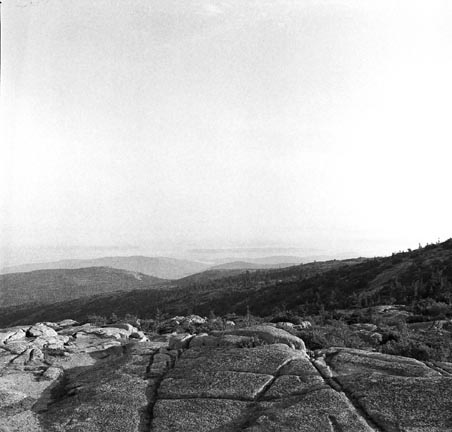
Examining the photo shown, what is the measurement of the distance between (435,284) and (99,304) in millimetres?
65844

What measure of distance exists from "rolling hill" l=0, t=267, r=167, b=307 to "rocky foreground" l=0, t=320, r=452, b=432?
119918 millimetres

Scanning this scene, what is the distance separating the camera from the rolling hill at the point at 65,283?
140m

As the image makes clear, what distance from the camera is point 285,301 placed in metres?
47.4

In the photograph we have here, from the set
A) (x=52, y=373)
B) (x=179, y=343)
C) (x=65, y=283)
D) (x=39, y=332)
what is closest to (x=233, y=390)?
(x=179, y=343)

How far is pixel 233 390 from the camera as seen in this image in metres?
9.84

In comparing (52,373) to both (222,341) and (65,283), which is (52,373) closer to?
(222,341)

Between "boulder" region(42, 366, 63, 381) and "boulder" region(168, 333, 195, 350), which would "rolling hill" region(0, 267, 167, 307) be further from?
"boulder" region(42, 366, 63, 381)

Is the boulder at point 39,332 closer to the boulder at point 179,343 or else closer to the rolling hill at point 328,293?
the boulder at point 179,343

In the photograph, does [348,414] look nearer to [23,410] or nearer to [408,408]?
[408,408]

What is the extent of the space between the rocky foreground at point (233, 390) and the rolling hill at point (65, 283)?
11992cm

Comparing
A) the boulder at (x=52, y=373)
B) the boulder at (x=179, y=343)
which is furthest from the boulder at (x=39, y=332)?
the boulder at (x=179, y=343)

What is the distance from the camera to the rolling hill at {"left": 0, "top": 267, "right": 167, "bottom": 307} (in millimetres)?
140250

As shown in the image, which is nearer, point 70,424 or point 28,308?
point 70,424

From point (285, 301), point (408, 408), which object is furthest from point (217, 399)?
point (285, 301)
